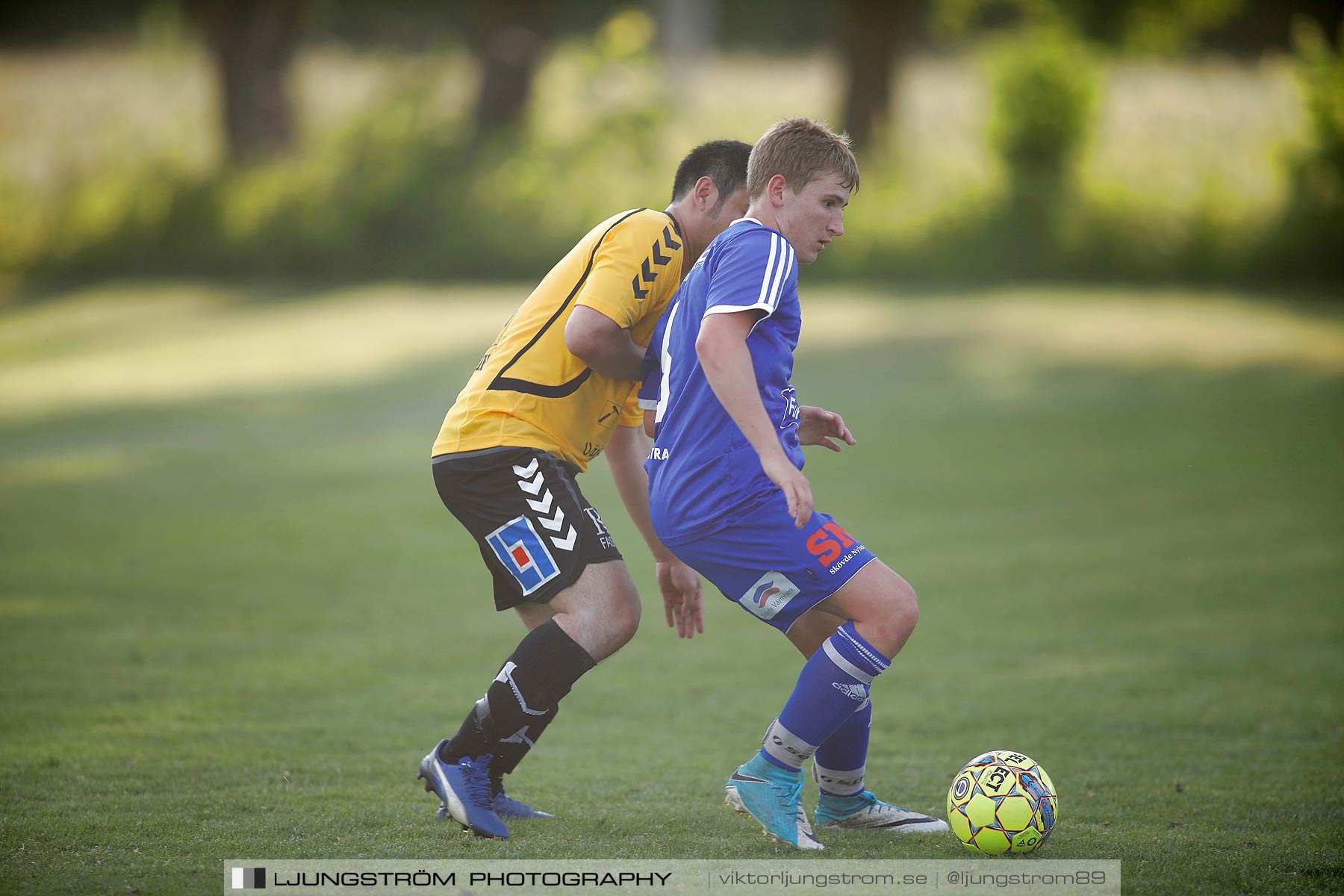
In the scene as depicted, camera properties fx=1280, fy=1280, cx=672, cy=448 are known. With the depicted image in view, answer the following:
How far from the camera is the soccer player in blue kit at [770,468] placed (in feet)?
12.2

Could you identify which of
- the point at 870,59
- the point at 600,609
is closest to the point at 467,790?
the point at 600,609

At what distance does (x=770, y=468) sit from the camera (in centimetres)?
363

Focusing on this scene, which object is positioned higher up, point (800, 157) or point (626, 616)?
point (800, 157)

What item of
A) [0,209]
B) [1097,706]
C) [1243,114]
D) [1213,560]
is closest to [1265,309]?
[1243,114]

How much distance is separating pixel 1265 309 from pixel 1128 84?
5.39 metres

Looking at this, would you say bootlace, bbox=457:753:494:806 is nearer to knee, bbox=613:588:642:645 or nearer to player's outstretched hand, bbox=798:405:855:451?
knee, bbox=613:588:642:645

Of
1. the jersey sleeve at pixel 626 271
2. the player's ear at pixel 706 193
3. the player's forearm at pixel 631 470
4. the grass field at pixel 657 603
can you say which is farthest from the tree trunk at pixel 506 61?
the jersey sleeve at pixel 626 271

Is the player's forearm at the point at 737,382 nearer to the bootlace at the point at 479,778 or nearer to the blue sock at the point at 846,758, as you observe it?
the blue sock at the point at 846,758

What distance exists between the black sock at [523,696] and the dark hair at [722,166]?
1.56 metres

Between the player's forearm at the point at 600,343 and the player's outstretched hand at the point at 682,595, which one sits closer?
the player's forearm at the point at 600,343

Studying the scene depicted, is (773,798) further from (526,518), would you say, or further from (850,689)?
(526,518)

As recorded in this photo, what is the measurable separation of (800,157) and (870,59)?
18.5m

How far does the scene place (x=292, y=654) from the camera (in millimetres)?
7578

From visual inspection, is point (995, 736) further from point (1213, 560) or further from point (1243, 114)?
point (1243, 114)
